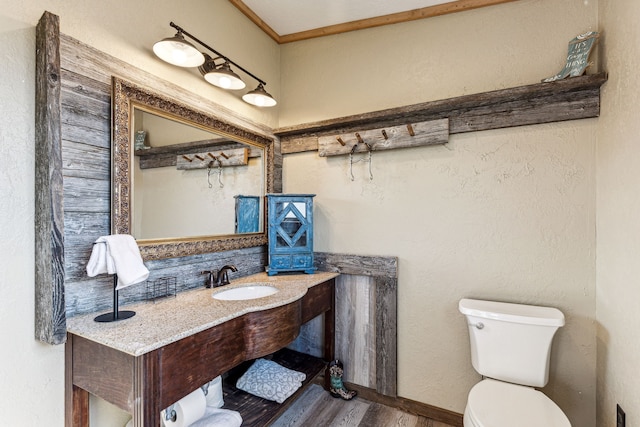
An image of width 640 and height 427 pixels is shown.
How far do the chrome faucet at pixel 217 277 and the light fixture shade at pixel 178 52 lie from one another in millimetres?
1150

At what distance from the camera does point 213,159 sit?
192 cm

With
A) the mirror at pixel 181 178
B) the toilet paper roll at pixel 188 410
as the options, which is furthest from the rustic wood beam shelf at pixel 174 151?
the toilet paper roll at pixel 188 410

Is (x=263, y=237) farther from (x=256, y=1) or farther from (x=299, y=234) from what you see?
(x=256, y=1)

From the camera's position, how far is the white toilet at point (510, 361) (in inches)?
51.9

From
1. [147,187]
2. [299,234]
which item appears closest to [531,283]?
[299,234]

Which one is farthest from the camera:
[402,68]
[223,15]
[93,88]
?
[402,68]

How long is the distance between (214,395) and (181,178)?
48.2 inches

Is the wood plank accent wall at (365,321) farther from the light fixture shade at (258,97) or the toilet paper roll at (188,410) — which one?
the light fixture shade at (258,97)

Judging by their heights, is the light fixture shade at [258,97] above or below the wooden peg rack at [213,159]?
above

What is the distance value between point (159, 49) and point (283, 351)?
2.16m

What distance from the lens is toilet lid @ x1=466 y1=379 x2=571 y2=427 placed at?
1266 millimetres

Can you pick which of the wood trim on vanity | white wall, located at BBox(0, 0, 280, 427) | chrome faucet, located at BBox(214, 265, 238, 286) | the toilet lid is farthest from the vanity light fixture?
the toilet lid

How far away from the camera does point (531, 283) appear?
1753mm

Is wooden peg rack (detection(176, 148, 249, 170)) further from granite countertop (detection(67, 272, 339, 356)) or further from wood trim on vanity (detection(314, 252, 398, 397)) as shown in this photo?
wood trim on vanity (detection(314, 252, 398, 397))
